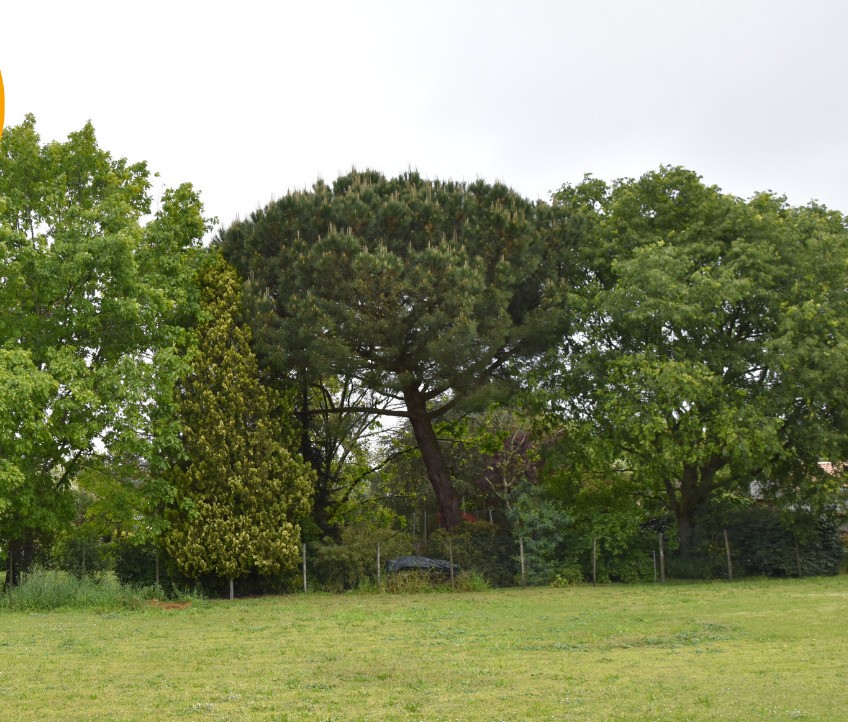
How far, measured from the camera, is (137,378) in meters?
23.0

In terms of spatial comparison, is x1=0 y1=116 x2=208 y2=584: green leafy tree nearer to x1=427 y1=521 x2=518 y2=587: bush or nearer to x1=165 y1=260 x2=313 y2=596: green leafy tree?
x1=165 y1=260 x2=313 y2=596: green leafy tree

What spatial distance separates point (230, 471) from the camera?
80.0 ft

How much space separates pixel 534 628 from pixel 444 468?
14028mm

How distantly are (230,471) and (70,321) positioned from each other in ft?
18.4

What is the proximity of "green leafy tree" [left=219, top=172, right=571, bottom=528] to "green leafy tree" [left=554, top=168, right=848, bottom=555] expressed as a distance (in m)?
1.90

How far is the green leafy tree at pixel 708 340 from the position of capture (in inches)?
993

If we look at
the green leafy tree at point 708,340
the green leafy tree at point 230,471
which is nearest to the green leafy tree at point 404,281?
the green leafy tree at point 230,471

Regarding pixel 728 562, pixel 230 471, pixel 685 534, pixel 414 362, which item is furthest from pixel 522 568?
pixel 230 471

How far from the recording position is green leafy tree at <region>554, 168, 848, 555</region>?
2522cm

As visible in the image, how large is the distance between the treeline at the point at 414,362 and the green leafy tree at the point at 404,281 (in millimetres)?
82

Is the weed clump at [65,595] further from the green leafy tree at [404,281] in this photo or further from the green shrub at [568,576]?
the green shrub at [568,576]

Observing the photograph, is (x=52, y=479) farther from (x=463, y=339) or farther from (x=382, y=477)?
(x=382, y=477)

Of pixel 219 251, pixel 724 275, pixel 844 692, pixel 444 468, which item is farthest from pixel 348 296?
pixel 844 692

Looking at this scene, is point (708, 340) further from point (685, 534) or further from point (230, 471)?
point (230, 471)
